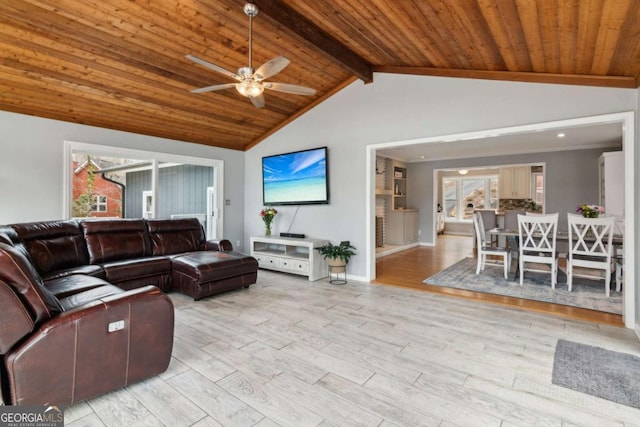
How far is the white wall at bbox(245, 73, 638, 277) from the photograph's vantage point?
353 cm

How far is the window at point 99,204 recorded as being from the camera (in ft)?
17.3

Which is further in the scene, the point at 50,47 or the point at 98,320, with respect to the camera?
the point at 50,47

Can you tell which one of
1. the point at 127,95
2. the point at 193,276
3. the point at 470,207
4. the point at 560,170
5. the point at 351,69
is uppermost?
the point at 351,69

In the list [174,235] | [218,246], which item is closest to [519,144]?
[218,246]

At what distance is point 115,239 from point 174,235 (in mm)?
835

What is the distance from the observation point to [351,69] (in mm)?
4348

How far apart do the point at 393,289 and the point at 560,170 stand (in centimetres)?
562

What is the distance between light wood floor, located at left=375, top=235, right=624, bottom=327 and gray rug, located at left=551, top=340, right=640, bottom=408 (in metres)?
0.92

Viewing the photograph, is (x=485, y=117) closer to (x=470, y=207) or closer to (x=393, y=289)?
(x=393, y=289)

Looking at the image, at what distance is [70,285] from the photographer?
112 inches

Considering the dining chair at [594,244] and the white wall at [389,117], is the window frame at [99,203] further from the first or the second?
the dining chair at [594,244]

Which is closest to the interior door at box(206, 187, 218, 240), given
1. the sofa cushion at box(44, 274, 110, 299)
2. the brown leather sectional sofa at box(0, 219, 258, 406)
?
the brown leather sectional sofa at box(0, 219, 258, 406)

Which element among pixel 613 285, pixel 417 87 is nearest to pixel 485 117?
pixel 417 87

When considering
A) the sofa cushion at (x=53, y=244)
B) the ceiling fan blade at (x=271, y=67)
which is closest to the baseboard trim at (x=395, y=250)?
the ceiling fan blade at (x=271, y=67)
